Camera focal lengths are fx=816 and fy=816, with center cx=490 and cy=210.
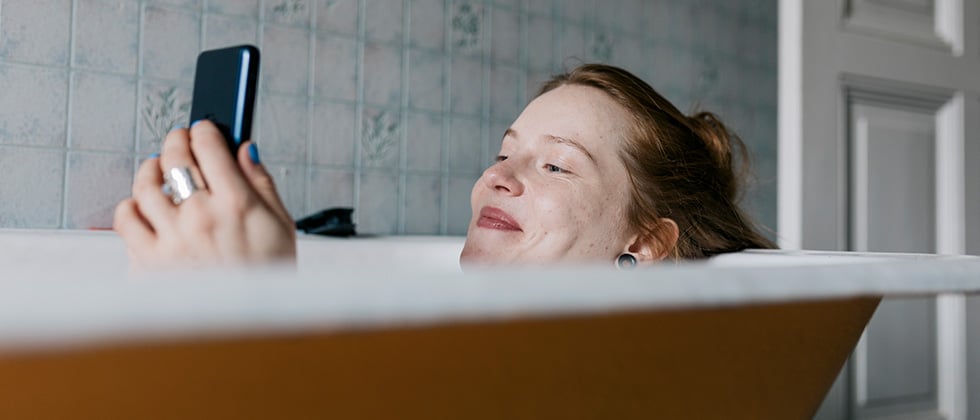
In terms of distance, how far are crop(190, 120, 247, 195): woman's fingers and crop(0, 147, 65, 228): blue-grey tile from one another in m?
0.98

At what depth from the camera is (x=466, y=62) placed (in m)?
2.00

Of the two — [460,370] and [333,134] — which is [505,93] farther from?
[460,370]

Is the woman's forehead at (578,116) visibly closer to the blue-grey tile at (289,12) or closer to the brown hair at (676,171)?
the brown hair at (676,171)

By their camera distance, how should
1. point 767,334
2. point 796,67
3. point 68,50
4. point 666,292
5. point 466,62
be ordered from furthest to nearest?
1. point 466,62
2. point 796,67
3. point 68,50
4. point 767,334
5. point 666,292

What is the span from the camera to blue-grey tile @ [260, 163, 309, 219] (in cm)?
173

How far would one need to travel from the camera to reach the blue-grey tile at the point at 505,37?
6.70 feet

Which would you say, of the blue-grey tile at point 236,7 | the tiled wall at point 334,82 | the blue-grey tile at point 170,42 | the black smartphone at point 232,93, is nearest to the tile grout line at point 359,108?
the tiled wall at point 334,82

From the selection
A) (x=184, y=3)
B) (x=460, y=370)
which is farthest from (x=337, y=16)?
(x=460, y=370)

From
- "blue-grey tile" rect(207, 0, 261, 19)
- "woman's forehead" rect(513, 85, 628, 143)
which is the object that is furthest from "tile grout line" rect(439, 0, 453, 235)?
"woman's forehead" rect(513, 85, 628, 143)

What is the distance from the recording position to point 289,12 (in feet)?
5.71

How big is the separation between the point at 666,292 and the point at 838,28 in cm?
154

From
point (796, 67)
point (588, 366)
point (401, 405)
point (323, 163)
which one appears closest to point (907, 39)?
point (796, 67)

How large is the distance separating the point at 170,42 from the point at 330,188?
0.44 m

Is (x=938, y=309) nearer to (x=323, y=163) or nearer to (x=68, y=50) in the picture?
(x=323, y=163)
